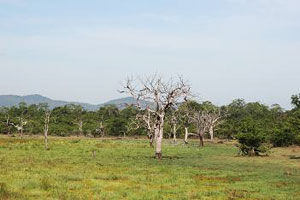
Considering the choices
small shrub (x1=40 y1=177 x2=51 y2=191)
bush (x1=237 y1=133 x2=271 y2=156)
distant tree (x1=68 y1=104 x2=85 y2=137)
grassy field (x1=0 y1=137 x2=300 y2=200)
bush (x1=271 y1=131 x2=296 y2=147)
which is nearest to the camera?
grassy field (x1=0 y1=137 x2=300 y2=200)

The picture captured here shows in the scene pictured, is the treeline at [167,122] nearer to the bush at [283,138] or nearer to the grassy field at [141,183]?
the bush at [283,138]

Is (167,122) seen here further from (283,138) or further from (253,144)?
(253,144)

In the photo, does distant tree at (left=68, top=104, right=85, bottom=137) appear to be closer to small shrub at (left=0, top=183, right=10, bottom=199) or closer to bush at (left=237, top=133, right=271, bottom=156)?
bush at (left=237, top=133, right=271, bottom=156)

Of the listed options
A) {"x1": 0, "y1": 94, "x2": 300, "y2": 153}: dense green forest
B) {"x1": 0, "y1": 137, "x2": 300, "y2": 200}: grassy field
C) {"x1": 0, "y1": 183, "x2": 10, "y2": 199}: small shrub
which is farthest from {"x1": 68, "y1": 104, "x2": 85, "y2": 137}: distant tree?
{"x1": 0, "y1": 183, "x2": 10, "y2": 199}: small shrub

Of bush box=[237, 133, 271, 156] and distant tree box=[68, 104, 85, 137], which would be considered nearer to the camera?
bush box=[237, 133, 271, 156]

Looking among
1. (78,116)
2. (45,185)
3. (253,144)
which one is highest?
(78,116)

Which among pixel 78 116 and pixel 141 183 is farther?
pixel 78 116

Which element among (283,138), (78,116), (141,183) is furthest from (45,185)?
(78,116)

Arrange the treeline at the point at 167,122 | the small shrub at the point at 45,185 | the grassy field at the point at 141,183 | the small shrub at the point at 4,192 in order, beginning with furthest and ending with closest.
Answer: the treeline at the point at 167,122 < the small shrub at the point at 45,185 < the grassy field at the point at 141,183 < the small shrub at the point at 4,192

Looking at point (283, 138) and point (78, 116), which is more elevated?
point (78, 116)

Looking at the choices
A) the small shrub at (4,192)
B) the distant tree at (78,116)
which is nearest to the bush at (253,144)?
the small shrub at (4,192)

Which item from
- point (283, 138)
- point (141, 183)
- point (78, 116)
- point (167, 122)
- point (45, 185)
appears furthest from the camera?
point (78, 116)

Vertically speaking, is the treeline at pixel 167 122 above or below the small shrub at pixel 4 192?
above

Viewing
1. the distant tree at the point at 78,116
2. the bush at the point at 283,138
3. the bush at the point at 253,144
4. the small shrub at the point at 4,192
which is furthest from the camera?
the distant tree at the point at 78,116
